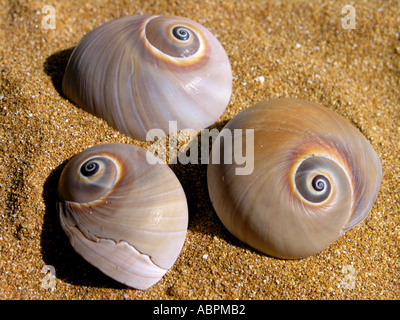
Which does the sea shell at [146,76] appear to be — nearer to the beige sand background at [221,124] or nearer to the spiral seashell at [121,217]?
the beige sand background at [221,124]

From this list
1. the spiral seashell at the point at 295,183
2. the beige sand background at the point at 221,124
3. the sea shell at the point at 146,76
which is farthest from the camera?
the sea shell at the point at 146,76

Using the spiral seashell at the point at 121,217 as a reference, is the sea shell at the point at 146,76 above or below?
above

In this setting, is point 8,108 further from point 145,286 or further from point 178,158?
point 145,286

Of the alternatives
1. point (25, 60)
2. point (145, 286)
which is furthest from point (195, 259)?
point (25, 60)

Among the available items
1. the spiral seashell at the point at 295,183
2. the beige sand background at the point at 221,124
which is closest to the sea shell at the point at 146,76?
the beige sand background at the point at 221,124

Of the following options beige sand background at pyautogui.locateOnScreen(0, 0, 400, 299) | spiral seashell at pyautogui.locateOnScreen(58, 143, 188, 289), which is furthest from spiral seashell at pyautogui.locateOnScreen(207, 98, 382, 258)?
spiral seashell at pyautogui.locateOnScreen(58, 143, 188, 289)

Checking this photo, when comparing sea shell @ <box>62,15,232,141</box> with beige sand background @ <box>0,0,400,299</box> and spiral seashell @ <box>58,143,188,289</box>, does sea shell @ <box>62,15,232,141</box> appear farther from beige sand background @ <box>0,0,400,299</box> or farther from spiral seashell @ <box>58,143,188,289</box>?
spiral seashell @ <box>58,143,188,289</box>

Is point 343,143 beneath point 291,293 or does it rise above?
above
